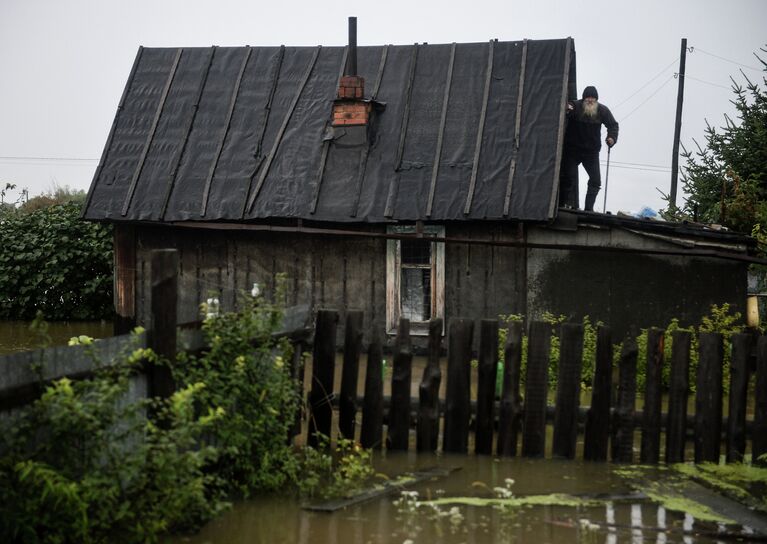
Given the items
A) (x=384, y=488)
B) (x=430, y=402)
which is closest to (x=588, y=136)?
(x=430, y=402)

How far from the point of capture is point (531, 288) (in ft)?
52.7

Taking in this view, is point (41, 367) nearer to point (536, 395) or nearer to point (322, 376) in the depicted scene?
point (322, 376)

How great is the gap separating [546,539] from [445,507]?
2.97 ft

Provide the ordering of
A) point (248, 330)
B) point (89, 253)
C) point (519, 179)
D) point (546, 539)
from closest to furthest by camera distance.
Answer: point (546, 539)
point (248, 330)
point (519, 179)
point (89, 253)

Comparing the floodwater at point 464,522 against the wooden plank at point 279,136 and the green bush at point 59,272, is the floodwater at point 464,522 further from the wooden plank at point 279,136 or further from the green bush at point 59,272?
the green bush at point 59,272

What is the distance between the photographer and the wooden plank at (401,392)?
26.6 feet

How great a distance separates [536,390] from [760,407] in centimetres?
187

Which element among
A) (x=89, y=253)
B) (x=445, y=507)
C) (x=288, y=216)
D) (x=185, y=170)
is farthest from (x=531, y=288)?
(x=89, y=253)

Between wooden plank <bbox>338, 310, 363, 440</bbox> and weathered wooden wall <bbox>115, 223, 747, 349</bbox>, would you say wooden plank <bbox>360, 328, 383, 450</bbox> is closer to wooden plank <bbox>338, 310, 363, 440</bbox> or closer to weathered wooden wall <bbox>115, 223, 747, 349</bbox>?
wooden plank <bbox>338, 310, 363, 440</bbox>

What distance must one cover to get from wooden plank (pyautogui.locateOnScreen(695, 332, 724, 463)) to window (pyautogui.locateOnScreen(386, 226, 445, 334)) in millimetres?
8527

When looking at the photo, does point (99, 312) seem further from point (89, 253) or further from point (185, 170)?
point (185, 170)

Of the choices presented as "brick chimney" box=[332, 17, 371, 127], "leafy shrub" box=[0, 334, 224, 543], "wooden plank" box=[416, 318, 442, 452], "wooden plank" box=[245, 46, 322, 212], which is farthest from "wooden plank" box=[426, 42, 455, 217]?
"leafy shrub" box=[0, 334, 224, 543]

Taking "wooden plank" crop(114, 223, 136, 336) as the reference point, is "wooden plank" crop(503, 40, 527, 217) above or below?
above

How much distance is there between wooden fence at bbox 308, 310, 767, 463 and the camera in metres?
8.08
